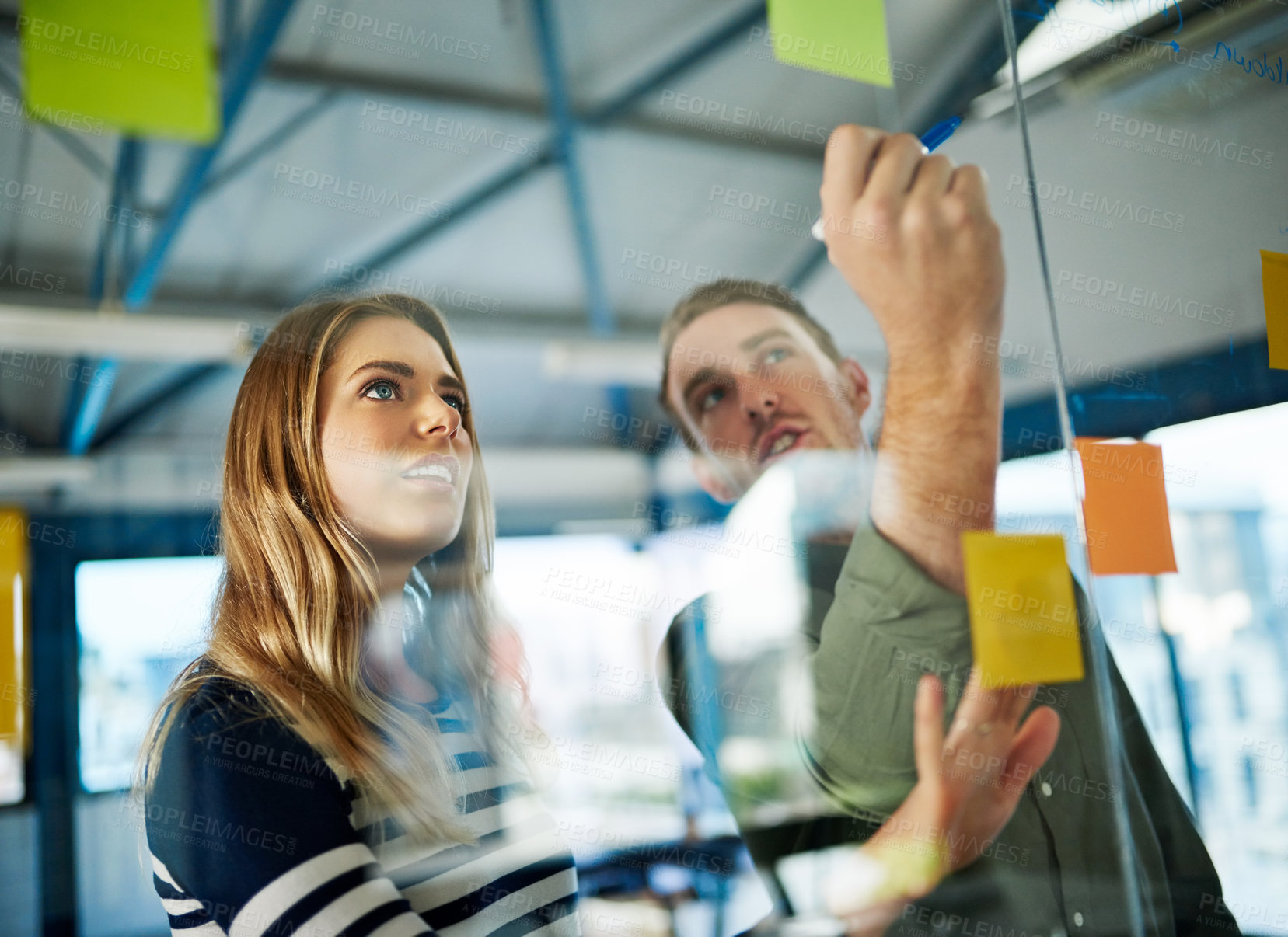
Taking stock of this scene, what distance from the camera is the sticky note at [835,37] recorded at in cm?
121

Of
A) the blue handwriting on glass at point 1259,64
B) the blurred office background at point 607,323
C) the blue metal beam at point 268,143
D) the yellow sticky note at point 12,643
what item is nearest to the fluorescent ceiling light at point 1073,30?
the blurred office background at point 607,323

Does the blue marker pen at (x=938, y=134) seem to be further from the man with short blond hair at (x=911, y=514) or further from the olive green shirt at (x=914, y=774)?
the olive green shirt at (x=914, y=774)

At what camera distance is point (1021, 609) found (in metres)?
1.19

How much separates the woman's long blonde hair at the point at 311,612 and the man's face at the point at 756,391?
361mm

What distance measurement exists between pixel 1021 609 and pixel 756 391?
1.50ft

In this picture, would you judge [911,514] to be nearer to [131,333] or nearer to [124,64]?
[131,333]

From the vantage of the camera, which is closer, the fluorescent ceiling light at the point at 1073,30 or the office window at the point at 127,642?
the office window at the point at 127,642

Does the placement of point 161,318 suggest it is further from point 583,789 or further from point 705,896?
point 705,896

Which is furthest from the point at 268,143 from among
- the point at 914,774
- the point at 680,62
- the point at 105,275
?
the point at 914,774

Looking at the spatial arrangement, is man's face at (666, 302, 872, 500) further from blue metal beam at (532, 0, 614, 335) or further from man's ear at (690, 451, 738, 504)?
blue metal beam at (532, 0, 614, 335)

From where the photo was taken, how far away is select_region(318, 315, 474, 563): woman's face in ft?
2.87

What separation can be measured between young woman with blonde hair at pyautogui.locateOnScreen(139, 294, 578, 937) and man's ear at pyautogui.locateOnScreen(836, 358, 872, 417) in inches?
19.7

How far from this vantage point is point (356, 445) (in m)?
0.88

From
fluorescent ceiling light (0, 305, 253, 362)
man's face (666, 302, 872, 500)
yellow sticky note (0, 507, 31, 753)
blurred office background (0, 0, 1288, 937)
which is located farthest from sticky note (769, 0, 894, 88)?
yellow sticky note (0, 507, 31, 753)
